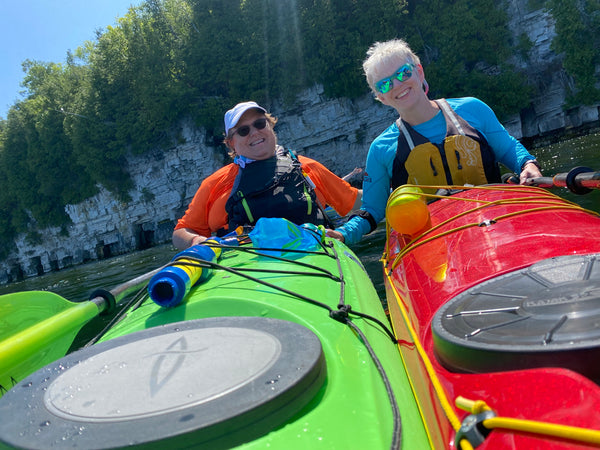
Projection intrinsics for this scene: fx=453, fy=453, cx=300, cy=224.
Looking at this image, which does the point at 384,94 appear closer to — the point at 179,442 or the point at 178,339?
the point at 178,339

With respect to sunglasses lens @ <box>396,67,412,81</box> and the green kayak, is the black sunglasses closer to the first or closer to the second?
sunglasses lens @ <box>396,67,412,81</box>

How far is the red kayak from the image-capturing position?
0.81m

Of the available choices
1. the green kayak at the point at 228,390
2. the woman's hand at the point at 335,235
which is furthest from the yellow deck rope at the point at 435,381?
the woman's hand at the point at 335,235

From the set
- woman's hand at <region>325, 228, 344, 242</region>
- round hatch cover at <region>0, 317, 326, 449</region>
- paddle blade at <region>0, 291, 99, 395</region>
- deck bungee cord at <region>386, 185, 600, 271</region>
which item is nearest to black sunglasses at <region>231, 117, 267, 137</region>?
woman's hand at <region>325, 228, 344, 242</region>

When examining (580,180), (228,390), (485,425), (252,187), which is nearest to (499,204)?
(580,180)

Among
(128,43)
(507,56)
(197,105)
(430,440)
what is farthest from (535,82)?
(430,440)

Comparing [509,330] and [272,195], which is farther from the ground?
[272,195]

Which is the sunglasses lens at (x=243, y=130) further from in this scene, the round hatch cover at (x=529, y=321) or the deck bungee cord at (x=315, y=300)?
the round hatch cover at (x=529, y=321)

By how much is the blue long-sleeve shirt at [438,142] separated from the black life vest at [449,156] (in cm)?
6

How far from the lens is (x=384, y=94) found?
9.86 ft

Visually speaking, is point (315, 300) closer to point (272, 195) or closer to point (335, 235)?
point (335, 235)

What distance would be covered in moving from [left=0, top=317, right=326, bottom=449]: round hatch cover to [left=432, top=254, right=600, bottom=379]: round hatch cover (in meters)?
0.35

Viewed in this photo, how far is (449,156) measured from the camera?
2.96 m

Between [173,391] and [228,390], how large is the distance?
125 mm
